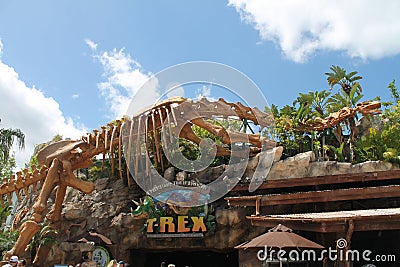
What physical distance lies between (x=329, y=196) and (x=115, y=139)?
752 cm

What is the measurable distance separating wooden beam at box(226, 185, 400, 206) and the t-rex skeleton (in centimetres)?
345

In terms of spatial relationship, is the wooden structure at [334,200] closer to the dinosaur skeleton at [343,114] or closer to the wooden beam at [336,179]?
the wooden beam at [336,179]

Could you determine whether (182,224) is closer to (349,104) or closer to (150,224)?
(150,224)

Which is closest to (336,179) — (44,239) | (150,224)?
(150,224)

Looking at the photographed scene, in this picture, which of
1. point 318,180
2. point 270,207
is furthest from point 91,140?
point 318,180

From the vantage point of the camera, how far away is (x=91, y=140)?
561 inches

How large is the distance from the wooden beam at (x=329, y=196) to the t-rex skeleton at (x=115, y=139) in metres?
3.45

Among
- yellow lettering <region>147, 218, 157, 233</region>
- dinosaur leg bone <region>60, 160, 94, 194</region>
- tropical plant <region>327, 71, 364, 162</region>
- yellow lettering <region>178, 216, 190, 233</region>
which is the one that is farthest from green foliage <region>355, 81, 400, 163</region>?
dinosaur leg bone <region>60, 160, 94, 194</region>

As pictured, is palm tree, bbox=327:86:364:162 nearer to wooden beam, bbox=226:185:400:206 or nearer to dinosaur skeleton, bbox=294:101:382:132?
dinosaur skeleton, bbox=294:101:382:132

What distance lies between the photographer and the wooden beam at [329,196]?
31.9 feet

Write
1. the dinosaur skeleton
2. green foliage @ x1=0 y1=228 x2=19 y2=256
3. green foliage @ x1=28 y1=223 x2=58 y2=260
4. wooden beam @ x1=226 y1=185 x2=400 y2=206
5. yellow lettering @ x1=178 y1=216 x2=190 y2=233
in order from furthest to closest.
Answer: the dinosaur skeleton
green foliage @ x1=0 y1=228 x2=19 y2=256
green foliage @ x1=28 y1=223 x2=58 y2=260
yellow lettering @ x1=178 y1=216 x2=190 y2=233
wooden beam @ x1=226 y1=185 x2=400 y2=206

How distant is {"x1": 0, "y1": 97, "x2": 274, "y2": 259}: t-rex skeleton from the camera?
520 inches

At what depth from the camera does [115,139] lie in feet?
45.1

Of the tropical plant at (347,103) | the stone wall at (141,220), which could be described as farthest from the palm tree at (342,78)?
the stone wall at (141,220)
